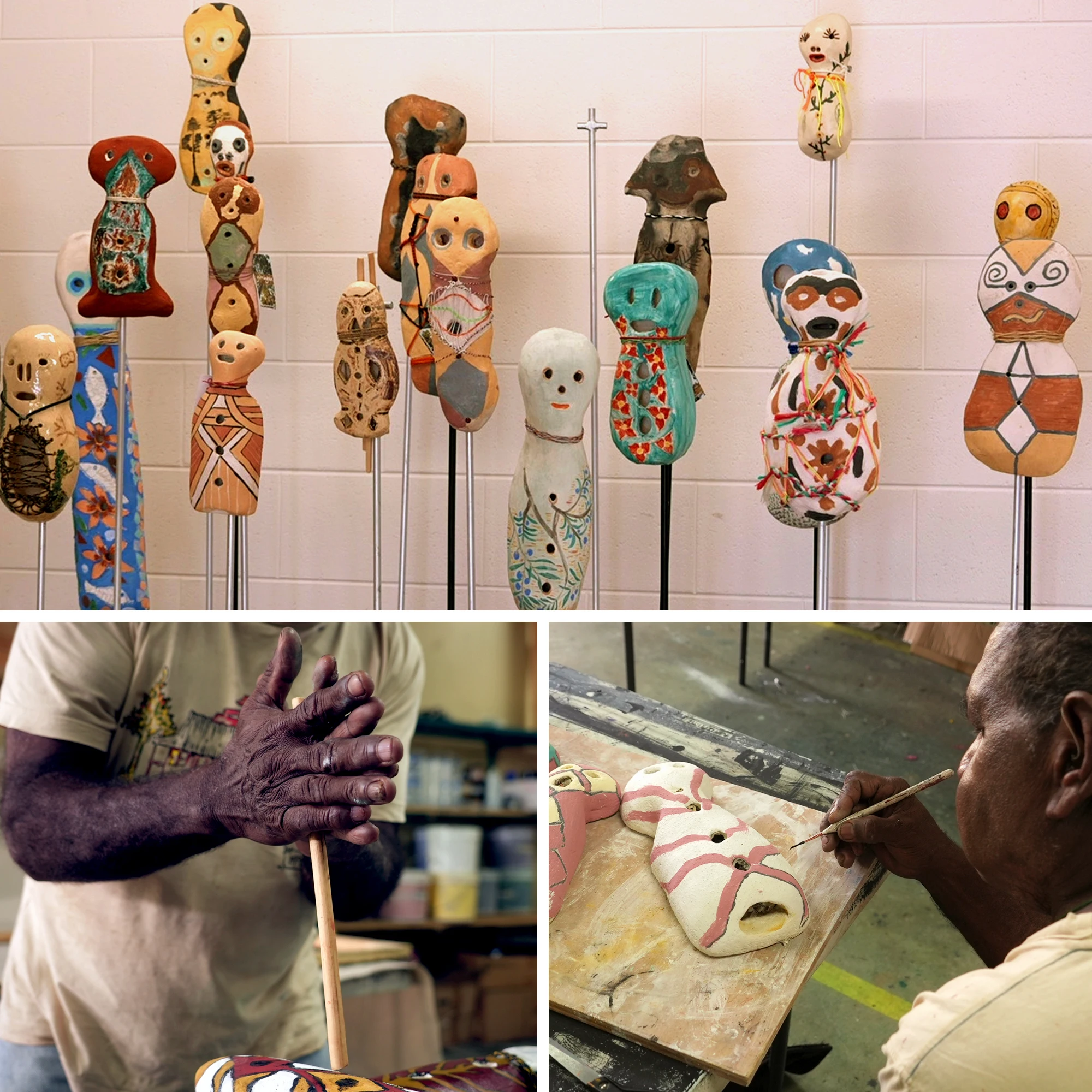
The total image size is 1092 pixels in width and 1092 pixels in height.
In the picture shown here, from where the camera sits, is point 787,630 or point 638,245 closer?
point 787,630

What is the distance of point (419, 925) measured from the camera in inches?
42.2

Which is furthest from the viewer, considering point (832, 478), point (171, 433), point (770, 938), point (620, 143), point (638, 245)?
point (171, 433)

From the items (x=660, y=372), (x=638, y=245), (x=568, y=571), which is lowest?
(x=568, y=571)

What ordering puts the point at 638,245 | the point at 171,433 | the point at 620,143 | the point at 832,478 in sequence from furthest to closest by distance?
the point at 171,433 < the point at 620,143 < the point at 638,245 < the point at 832,478

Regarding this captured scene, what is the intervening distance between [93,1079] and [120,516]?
2.23 ft

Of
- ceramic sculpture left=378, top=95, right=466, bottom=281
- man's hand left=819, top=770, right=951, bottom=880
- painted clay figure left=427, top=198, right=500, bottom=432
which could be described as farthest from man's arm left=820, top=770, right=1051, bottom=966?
ceramic sculpture left=378, top=95, right=466, bottom=281

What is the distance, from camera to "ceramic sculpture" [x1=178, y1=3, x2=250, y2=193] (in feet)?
4.99

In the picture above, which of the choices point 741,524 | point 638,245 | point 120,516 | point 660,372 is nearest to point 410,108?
point 638,245

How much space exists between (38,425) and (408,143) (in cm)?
59

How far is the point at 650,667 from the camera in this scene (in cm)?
106

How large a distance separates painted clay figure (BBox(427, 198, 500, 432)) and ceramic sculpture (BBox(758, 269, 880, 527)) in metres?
0.34

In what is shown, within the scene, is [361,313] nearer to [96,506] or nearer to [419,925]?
[96,506]

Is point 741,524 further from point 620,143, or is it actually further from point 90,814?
point 90,814

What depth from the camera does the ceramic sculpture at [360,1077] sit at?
96 cm
